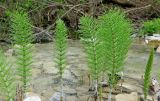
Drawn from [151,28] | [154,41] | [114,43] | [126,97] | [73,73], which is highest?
[151,28]

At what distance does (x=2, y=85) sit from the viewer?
2.40 m

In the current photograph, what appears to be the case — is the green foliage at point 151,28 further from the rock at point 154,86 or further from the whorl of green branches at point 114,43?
the whorl of green branches at point 114,43

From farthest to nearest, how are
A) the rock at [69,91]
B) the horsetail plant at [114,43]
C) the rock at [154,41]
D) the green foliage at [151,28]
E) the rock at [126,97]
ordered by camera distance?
the green foliage at [151,28]
the rock at [154,41]
the rock at [69,91]
the rock at [126,97]
the horsetail plant at [114,43]

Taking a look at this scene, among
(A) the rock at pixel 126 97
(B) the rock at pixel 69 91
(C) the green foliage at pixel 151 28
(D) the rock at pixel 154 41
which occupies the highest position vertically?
(C) the green foliage at pixel 151 28

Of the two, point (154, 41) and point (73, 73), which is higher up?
point (154, 41)

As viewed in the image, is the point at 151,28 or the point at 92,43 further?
the point at 151,28

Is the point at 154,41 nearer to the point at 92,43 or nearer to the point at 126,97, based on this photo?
the point at 126,97

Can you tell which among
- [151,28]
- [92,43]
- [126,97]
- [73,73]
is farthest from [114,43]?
[151,28]

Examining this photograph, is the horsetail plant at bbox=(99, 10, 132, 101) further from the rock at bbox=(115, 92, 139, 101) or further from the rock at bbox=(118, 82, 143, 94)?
the rock at bbox=(118, 82, 143, 94)

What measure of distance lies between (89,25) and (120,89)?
103cm

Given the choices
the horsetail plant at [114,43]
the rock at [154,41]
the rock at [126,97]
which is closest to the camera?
the horsetail plant at [114,43]

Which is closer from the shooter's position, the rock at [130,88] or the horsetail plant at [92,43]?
the horsetail plant at [92,43]

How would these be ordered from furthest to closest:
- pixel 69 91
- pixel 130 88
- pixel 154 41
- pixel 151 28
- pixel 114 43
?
pixel 151 28, pixel 154 41, pixel 130 88, pixel 69 91, pixel 114 43

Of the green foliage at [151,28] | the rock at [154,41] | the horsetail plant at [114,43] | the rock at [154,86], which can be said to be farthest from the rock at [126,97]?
the green foliage at [151,28]
